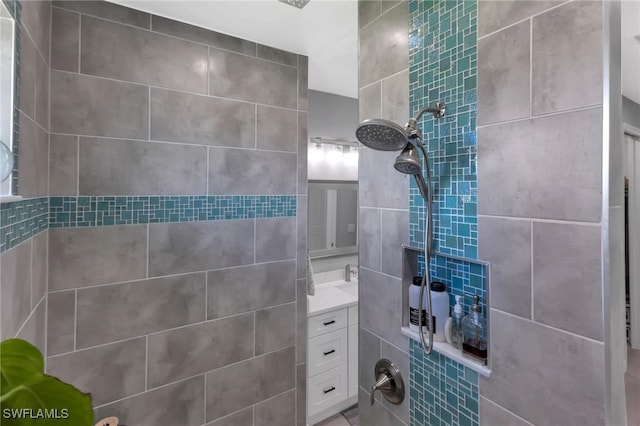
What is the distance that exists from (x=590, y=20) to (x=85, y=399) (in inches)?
46.7

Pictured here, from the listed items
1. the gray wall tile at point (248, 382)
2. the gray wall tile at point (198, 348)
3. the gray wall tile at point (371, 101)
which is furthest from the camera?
the gray wall tile at point (248, 382)

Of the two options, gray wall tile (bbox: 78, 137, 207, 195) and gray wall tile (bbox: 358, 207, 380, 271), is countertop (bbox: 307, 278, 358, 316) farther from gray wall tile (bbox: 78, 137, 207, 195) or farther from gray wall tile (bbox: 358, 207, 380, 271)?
gray wall tile (bbox: 78, 137, 207, 195)

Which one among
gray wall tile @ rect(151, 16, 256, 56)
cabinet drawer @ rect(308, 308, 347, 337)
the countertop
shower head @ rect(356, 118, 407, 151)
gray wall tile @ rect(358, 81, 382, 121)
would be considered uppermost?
gray wall tile @ rect(151, 16, 256, 56)

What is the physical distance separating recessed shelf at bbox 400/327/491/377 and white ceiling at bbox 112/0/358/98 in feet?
5.13

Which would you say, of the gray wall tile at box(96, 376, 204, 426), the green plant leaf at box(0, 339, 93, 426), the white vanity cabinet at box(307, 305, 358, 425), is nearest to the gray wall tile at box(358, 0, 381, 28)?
the green plant leaf at box(0, 339, 93, 426)

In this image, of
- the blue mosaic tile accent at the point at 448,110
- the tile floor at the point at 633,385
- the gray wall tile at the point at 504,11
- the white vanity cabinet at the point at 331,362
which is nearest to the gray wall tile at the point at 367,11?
the blue mosaic tile accent at the point at 448,110

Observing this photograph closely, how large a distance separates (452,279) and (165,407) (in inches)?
63.1

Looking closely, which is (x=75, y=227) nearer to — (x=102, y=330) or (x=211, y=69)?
(x=102, y=330)

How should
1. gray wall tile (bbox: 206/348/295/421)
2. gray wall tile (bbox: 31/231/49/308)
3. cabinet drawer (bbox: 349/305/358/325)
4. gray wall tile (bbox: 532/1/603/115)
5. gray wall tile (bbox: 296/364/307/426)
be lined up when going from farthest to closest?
cabinet drawer (bbox: 349/305/358/325), gray wall tile (bbox: 296/364/307/426), gray wall tile (bbox: 206/348/295/421), gray wall tile (bbox: 31/231/49/308), gray wall tile (bbox: 532/1/603/115)

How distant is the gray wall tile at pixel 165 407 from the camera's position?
1.48 meters

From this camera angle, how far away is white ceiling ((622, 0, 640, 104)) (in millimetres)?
1401

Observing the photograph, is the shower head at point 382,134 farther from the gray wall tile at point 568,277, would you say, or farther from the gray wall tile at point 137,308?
the gray wall tile at point 137,308

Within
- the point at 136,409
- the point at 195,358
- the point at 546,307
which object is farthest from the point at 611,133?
the point at 136,409

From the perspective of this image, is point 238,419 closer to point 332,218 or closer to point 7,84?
point 332,218
